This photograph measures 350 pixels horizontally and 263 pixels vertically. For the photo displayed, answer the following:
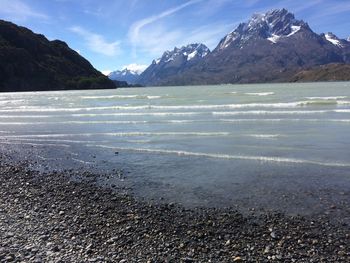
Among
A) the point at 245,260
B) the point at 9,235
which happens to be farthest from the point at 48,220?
the point at 245,260

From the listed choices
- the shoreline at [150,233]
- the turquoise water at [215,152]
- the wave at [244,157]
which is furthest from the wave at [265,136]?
the shoreline at [150,233]

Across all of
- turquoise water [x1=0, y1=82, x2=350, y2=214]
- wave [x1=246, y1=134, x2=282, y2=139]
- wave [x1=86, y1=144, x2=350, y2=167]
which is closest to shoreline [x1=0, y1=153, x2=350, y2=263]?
turquoise water [x1=0, y1=82, x2=350, y2=214]

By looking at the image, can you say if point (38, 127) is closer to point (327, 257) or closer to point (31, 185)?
point (31, 185)

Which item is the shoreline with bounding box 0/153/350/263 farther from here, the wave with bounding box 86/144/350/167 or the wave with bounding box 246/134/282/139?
the wave with bounding box 246/134/282/139

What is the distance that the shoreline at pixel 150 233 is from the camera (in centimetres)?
846

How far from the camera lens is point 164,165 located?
17688 mm

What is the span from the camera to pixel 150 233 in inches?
386

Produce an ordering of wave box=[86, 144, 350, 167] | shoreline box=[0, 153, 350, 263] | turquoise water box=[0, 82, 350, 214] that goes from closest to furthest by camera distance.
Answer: shoreline box=[0, 153, 350, 263], turquoise water box=[0, 82, 350, 214], wave box=[86, 144, 350, 167]

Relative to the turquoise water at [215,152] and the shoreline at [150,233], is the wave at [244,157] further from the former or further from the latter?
the shoreline at [150,233]

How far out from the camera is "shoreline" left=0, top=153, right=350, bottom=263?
8461mm

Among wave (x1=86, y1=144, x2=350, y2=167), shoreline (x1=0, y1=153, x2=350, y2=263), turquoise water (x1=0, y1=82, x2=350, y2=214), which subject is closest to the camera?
shoreline (x1=0, y1=153, x2=350, y2=263)

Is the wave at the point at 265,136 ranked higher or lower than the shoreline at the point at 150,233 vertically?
lower

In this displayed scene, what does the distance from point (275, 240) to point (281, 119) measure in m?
25.3

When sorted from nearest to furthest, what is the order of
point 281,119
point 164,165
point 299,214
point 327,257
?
point 327,257 → point 299,214 → point 164,165 → point 281,119
